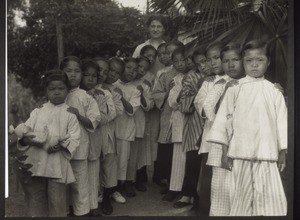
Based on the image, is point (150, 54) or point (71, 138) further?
point (150, 54)

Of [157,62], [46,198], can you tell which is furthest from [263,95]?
[46,198]

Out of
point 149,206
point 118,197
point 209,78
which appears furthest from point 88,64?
point 149,206

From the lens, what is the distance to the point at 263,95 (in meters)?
3.89

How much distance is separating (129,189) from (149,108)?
2.09 ft

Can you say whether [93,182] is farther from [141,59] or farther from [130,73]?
[141,59]

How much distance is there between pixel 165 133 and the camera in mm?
4059

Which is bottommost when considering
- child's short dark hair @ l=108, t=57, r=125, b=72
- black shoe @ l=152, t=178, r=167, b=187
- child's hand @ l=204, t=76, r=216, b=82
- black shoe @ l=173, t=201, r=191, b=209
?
black shoe @ l=173, t=201, r=191, b=209

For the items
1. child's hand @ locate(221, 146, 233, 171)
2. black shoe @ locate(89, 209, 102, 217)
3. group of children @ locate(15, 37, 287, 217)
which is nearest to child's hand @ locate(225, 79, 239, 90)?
group of children @ locate(15, 37, 287, 217)

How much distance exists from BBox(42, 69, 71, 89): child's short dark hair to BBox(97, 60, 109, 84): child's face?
0.84 ft

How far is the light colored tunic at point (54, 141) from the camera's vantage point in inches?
151

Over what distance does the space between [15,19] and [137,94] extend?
1057mm

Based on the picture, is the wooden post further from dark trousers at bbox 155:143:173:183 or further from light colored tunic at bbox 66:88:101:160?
dark trousers at bbox 155:143:173:183

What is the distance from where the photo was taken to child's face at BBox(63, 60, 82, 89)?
12.7 feet

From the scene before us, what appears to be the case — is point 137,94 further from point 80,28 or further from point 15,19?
point 15,19
